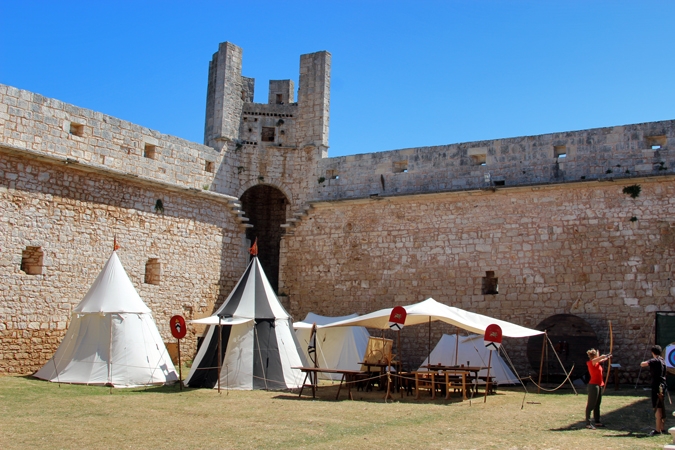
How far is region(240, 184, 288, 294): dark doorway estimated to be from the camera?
19234 millimetres

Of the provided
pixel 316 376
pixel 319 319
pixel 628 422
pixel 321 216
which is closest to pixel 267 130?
pixel 321 216

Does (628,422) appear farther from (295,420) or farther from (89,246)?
(89,246)

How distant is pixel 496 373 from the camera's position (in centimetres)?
1340

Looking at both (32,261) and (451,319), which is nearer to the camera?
(451,319)

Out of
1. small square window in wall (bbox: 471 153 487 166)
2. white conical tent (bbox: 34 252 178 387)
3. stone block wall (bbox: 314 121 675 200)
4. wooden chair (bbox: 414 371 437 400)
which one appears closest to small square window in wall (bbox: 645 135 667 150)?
stone block wall (bbox: 314 121 675 200)

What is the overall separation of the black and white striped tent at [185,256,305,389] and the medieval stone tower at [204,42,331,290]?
5.18 m

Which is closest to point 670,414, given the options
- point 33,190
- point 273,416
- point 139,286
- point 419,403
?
point 419,403

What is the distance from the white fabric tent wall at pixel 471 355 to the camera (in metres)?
13.5

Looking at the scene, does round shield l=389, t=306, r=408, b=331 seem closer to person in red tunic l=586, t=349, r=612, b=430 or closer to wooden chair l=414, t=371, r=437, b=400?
wooden chair l=414, t=371, r=437, b=400

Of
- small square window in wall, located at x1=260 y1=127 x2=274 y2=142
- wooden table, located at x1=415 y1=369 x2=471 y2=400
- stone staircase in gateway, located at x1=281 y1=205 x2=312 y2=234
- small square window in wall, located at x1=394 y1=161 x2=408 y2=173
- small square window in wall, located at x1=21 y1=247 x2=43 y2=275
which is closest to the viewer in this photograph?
wooden table, located at x1=415 y1=369 x2=471 y2=400

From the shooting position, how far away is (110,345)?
12.3 m

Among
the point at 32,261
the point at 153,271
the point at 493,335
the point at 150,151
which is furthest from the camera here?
the point at 150,151

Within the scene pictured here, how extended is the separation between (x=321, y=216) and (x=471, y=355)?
537 cm

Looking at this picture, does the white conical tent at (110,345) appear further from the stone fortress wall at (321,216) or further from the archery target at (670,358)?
the archery target at (670,358)
